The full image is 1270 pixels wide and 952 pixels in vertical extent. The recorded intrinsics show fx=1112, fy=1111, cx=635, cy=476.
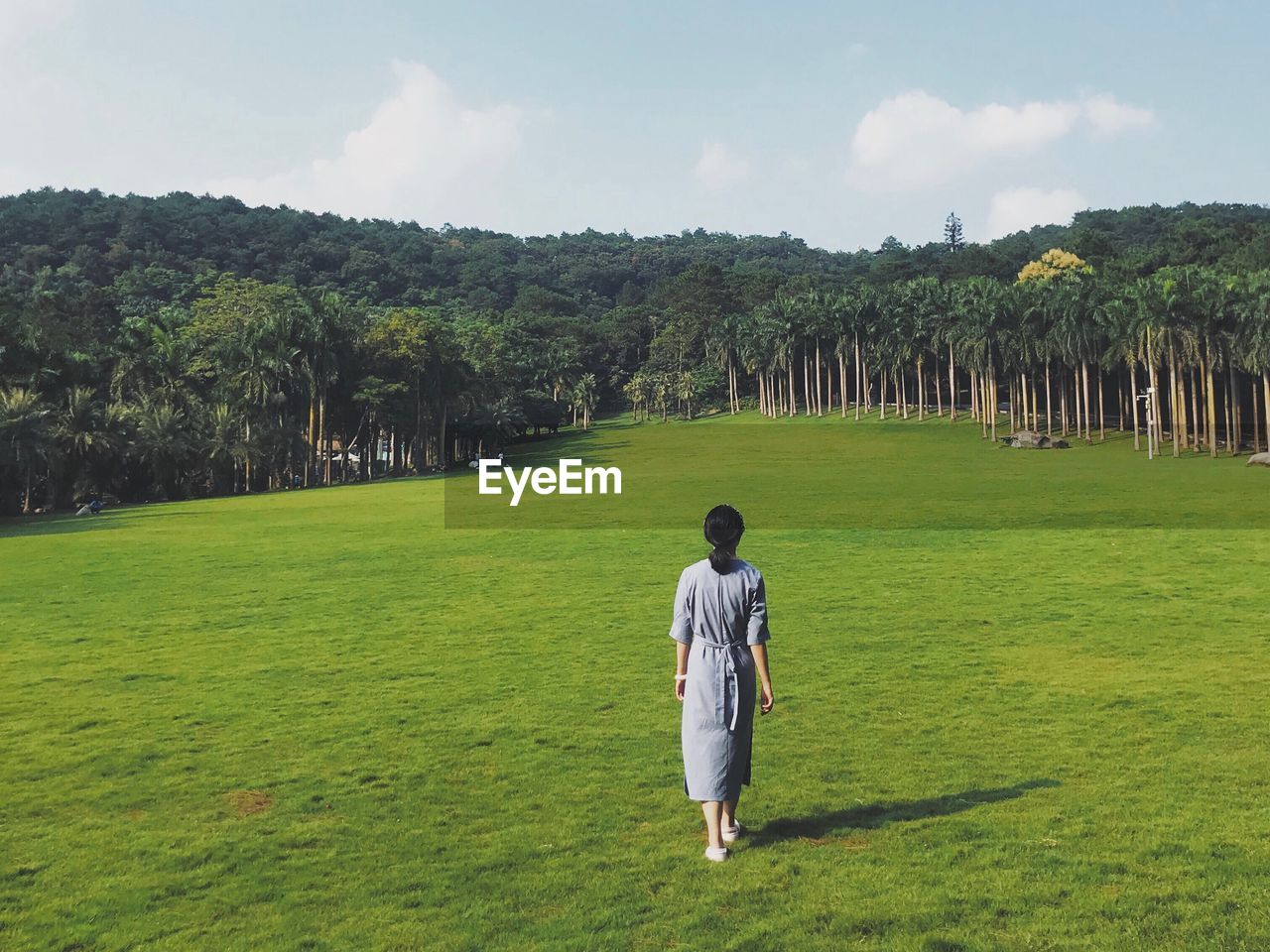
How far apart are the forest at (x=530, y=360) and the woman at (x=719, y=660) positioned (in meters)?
65.2

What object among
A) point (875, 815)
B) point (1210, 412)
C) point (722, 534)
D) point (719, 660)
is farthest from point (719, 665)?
point (1210, 412)

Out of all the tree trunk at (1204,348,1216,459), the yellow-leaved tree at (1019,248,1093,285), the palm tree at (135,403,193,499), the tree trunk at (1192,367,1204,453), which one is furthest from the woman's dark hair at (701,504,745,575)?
the yellow-leaved tree at (1019,248,1093,285)

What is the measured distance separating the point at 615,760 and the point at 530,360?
131269mm

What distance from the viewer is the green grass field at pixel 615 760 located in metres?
7.66

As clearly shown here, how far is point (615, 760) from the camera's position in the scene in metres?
11.6

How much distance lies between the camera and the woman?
845 cm

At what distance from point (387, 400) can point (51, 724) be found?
82.2 m

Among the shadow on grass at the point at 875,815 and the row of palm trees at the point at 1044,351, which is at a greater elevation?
the row of palm trees at the point at 1044,351

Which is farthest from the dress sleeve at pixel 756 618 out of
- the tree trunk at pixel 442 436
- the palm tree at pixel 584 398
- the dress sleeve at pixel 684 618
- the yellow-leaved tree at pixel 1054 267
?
the yellow-leaved tree at pixel 1054 267

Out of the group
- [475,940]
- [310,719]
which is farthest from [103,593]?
[475,940]

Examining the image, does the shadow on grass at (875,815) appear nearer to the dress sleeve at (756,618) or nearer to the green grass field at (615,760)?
the green grass field at (615,760)

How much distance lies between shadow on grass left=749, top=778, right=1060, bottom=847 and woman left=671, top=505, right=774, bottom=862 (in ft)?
2.57

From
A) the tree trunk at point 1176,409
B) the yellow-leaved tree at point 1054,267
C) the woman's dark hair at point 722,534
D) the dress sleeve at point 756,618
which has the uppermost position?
the yellow-leaved tree at point 1054,267

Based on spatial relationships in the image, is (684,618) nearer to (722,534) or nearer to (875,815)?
(722,534)
